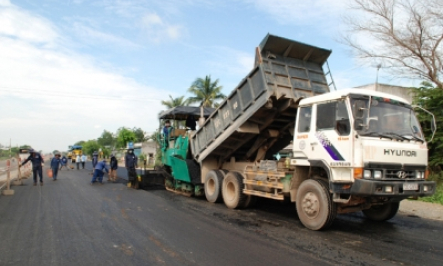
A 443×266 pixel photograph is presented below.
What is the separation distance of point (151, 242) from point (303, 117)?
366 cm

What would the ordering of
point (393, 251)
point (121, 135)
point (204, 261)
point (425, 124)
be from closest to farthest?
point (204, 261)
point (393, 251)
point (425, 124)
point (121, 135)

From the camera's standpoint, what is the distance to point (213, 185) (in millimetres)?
9766

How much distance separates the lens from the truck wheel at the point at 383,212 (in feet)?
22.7

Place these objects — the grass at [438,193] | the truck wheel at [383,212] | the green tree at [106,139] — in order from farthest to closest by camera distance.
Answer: the green tree at [106,139], the grass at [438,193], the truck wheel at [383,212]

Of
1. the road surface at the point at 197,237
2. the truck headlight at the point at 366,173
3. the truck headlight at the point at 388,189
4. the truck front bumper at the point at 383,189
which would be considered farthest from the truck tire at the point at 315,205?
the truck headlight at the point at 388,189

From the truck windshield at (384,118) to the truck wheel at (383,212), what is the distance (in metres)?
1.55

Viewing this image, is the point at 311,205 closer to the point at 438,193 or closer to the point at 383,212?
the point at 383,212

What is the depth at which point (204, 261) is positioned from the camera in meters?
4.54

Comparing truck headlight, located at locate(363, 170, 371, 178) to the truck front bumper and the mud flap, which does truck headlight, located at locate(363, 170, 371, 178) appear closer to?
the truck front bumper

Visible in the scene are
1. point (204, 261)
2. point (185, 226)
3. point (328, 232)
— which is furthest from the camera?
point (185, 226)

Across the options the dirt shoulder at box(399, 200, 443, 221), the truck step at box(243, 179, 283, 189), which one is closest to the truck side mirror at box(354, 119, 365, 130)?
the truck step at box(243, 179, 283, 189)

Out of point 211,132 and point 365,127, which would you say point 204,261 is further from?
point 211,132

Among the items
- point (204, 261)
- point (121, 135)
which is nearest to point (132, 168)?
point (204, 261)

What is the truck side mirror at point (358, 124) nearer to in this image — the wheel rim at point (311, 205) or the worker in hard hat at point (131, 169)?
the wheel rim at point (311, 205)
